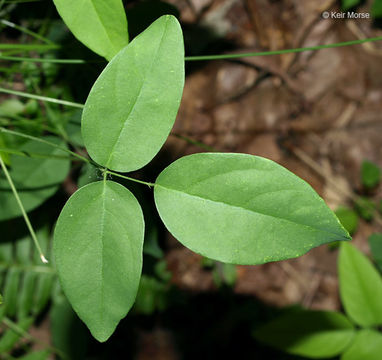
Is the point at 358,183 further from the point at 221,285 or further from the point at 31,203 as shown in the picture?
the point at 31,203

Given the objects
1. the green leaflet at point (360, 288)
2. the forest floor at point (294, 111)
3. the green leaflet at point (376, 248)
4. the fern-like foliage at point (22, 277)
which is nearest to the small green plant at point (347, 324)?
the green leaflet at point (360, 288)

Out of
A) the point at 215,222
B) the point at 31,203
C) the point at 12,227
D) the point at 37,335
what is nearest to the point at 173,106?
the point at 215,222

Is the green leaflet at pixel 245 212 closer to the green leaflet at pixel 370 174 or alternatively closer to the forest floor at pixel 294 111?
the forest floor at pixel 294 111

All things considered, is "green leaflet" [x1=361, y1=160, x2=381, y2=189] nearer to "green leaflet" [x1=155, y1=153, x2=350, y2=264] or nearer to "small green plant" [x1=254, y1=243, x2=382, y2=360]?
"small green plant" [x1=254, y1=243, x2=382, y2=360]

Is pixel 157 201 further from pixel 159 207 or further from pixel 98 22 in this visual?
pixel 98 22

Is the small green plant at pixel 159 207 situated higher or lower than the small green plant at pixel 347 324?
higher
